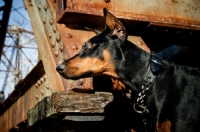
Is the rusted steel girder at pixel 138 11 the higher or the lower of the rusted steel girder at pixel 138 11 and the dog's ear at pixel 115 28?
the higher

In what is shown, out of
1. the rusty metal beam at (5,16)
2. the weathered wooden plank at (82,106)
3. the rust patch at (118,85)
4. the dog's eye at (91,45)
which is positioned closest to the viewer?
the weathered wooden plank at (82,106)

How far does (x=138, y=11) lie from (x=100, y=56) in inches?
37.3

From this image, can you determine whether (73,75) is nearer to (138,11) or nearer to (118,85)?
(118,85)

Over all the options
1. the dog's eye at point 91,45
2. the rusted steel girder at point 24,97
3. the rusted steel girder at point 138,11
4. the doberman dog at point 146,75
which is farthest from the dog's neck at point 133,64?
the rusted steel girder at point 24,97

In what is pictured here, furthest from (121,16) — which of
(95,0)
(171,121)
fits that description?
(171,121)

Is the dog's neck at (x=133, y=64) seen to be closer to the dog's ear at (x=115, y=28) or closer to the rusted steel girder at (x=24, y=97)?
the dog's ear at (x=115, y=28)

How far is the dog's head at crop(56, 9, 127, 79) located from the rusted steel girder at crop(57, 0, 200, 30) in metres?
0.35

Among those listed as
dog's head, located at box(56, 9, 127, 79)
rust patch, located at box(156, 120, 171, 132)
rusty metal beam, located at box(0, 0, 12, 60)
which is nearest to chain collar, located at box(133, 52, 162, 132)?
rust patch, located at box(156, 120, 171, 132)

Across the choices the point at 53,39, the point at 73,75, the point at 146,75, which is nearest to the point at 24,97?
the point at 53,39

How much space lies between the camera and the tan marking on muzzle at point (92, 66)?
11.7ft

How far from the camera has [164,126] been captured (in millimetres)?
3377

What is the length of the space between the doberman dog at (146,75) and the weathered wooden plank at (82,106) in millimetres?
231

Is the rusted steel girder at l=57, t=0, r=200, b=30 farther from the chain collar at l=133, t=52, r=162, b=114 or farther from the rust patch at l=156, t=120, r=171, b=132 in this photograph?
the rust patch at l=156, t=120, r=171, b=132

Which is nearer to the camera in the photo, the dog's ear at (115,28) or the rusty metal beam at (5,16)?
the dog's ear at (115,28)
